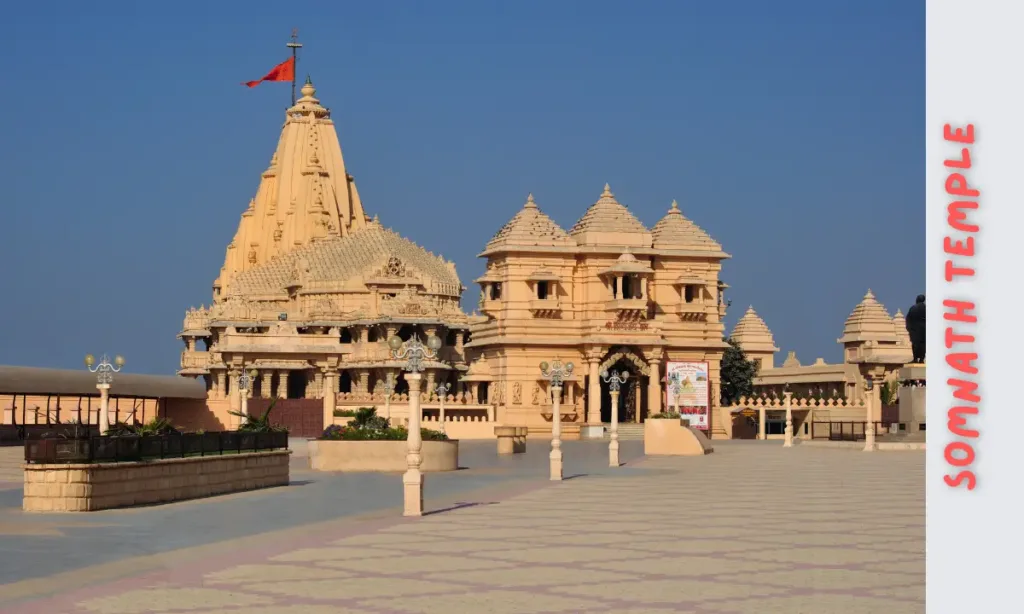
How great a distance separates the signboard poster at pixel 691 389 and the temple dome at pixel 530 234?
8.13 metres

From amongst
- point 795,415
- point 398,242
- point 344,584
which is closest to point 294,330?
point 398,242

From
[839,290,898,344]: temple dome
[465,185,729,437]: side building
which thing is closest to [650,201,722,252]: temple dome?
[465,185,729,437]: side building

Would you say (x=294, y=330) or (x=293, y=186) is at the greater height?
(x=293, y=186)

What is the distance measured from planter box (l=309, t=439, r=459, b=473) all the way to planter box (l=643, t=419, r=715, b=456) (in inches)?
434

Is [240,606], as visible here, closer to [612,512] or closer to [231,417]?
[612,512]

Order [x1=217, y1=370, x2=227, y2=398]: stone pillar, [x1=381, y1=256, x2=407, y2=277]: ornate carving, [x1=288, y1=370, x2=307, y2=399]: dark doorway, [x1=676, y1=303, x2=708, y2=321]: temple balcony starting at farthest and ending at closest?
1. [x1=381, y1=256, x2=407, y2=277]: ornate carving
2. [x1=288, y1=370, x2=307, y2=399]: dark doorway
3. [x1=217, y1=370, x2=227, y2=398]: stone pillar
4. [x1=676, y1=303, x2=708, y2=321]: temple balcony

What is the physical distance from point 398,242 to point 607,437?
3110 centimetres

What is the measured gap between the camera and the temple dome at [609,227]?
7081 centimetres

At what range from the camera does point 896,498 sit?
24.7 metres

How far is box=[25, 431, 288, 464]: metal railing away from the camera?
22125 mm

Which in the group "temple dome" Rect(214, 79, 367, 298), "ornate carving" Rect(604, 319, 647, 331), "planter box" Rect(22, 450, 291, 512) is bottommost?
"planter box" Rect(22, 450, 291, 512)

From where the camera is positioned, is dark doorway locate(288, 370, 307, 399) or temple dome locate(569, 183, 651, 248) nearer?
temple dome locate(569, 183, 651, 248)

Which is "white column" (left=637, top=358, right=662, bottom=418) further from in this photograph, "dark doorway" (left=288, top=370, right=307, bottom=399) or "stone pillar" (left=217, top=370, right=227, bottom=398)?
"dark doorway" (left=288, top=370, right=307, bottom=399)

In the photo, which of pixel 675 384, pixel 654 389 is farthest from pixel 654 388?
pixel 675 384
